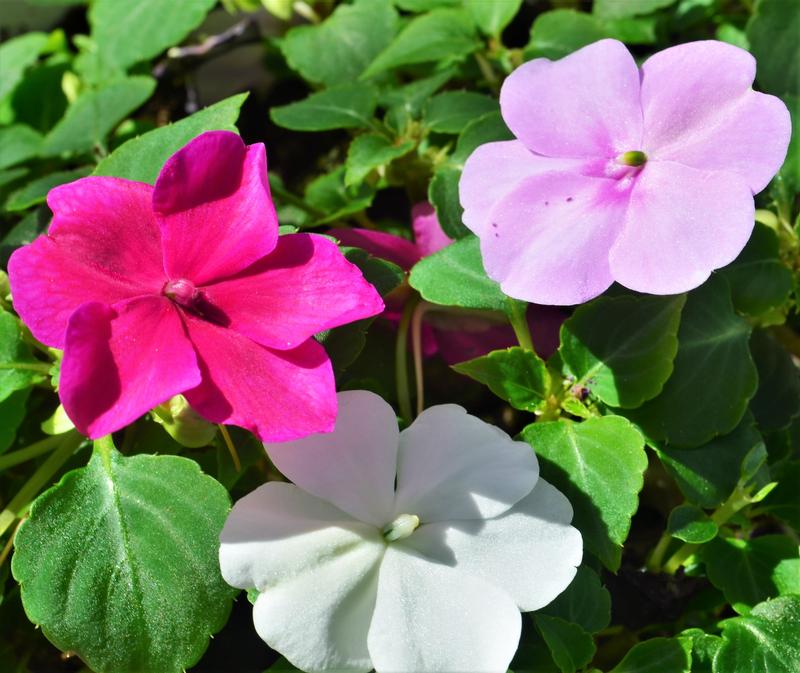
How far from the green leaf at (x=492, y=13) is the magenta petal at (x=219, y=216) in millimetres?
545

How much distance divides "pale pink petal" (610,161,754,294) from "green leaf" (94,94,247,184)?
33 cm

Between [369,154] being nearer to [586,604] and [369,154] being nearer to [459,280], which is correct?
[459,280]

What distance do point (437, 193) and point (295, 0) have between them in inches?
21.4

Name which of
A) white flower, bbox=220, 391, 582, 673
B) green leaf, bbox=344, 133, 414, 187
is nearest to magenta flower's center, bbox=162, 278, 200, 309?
white flower, bbox=220, 391, 582, 673

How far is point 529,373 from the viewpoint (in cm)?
72

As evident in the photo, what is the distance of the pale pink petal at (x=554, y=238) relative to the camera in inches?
23.5

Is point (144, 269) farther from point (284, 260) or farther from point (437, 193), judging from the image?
point (437, 193)

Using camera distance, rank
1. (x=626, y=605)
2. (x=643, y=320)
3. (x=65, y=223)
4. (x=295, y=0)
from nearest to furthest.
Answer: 1. (x=65, y=223)
2. (x=643, y=320)
3. (x=626, y=605)
4. (x=295, y=0)

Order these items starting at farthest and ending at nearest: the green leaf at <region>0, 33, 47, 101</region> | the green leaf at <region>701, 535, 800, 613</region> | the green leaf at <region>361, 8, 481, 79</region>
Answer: the green leaf at <region>0, 33, 47, 101</region> < the green leaf at <region>361, 8, 481, 79</region> < the green leaf at <region>701, 535, 800, 613</region>

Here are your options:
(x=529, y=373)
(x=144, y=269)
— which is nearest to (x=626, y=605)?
(x=529, y=373)

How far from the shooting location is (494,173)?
0.64m

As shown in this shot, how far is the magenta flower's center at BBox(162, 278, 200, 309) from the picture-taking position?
22.5 inches

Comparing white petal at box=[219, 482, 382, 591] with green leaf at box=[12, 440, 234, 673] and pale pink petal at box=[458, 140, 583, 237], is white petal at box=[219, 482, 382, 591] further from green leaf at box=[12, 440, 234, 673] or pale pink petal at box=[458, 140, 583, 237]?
pale pink petal at box=[458, 140, 583, 237]

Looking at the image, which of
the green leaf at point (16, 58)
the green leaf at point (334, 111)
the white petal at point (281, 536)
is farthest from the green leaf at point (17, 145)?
the white petal at point (281, 536)
